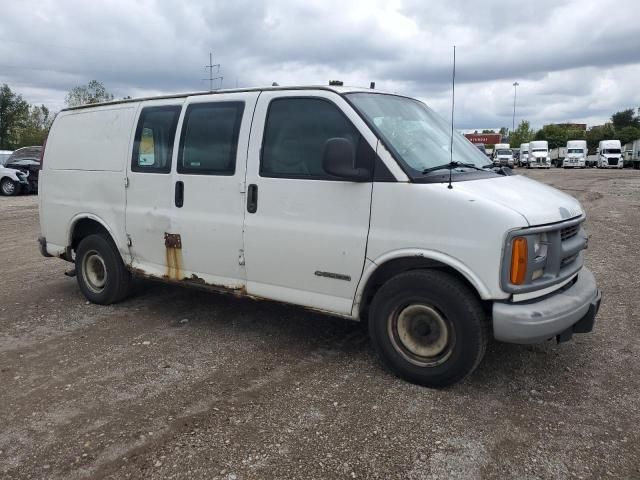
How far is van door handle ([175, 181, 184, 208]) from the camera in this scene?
4934 mm

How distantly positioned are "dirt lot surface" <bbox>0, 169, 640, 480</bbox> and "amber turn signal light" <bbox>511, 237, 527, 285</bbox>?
893 mm

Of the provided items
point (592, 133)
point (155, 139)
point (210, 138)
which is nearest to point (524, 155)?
point (592, 133)

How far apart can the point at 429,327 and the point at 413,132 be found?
1.51m

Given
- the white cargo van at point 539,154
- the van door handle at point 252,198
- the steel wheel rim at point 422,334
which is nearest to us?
the steel wheel rim at point 422,334

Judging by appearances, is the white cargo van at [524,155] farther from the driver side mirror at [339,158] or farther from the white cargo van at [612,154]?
the driver side mirror at [339,158]

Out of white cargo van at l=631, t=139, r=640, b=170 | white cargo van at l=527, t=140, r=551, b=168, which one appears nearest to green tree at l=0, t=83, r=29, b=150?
white cargo van at l=527, t=140, r=551, b=168

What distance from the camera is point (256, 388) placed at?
3.96m

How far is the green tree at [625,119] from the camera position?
82.6 meters

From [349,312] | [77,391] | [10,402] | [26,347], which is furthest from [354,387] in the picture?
[26,347]

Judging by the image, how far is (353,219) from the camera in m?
4.02

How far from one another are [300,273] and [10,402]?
7.23 ft

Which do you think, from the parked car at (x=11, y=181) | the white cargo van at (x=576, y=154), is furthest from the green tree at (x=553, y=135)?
the parked car at (x=11, y=181)

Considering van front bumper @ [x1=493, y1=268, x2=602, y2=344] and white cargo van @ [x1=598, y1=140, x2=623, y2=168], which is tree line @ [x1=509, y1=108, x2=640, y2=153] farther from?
van front bumper @ [x1=493, y1=268, x2=602, y2=344]

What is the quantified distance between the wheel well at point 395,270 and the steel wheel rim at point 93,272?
126 inches
